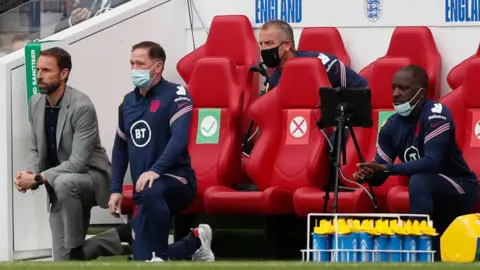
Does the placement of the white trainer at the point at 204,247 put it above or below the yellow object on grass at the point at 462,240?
below

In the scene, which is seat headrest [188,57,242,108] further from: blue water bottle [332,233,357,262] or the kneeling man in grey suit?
blue water bottle [332,233,357,262]

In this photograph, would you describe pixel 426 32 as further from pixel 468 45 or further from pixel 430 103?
pixel 430 103

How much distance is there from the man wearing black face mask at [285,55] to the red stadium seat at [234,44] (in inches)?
26.7

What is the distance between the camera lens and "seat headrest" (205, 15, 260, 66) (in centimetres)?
1093

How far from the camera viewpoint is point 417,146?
8.77 m

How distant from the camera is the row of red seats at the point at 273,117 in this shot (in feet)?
32.0

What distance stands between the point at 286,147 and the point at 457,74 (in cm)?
135

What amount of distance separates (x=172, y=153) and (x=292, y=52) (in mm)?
1784

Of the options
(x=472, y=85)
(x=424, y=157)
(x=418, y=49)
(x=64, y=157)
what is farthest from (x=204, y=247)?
(x=418, y=49)

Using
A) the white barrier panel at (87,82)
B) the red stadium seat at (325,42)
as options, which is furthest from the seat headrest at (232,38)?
the white barrier panel at (87,82)

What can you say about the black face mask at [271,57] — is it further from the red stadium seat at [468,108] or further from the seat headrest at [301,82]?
the red stadium seat at [468,108]

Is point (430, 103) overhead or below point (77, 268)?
overhead

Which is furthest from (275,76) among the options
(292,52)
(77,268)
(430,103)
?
(77,268)

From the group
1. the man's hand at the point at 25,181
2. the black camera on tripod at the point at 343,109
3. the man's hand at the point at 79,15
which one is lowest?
the man's hand at the point at 25,181
